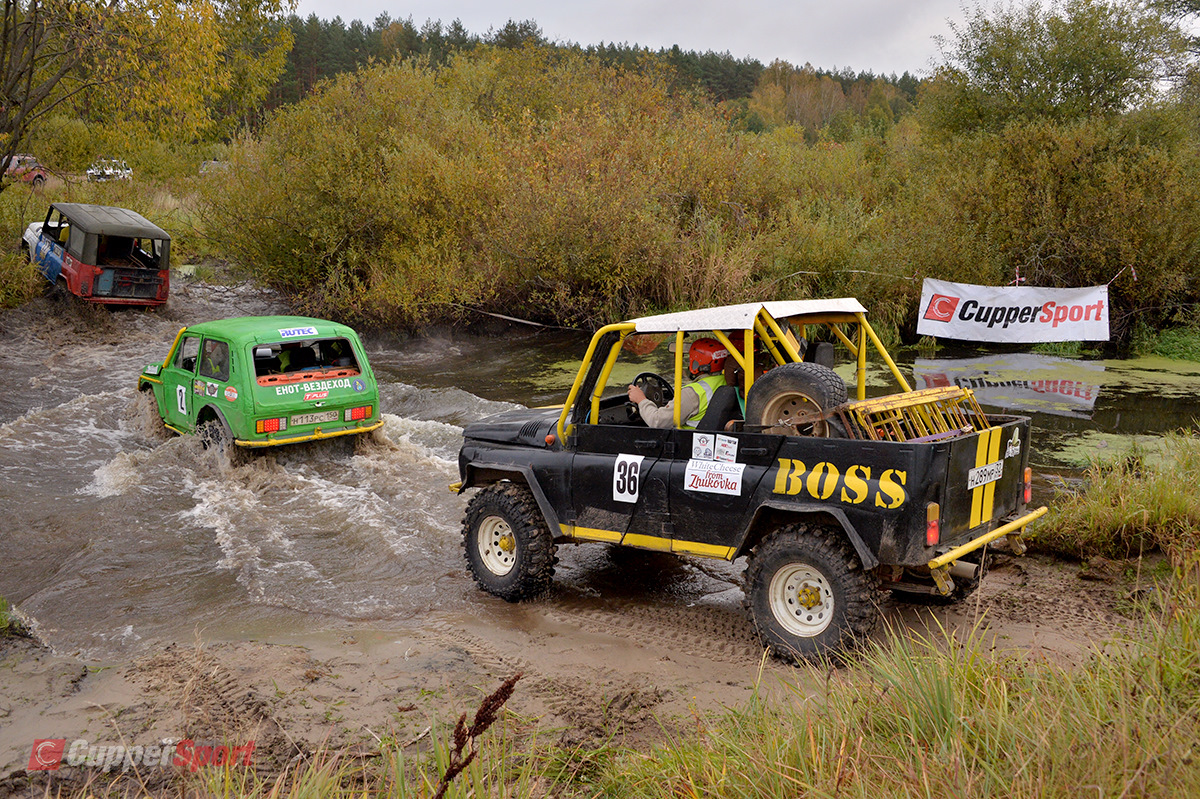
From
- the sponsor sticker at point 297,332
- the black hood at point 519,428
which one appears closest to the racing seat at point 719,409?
the black hood at point 519,428

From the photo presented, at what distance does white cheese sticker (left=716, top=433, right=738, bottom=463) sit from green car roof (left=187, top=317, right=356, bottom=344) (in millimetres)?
6347

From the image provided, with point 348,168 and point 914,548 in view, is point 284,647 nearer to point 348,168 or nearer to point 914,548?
point 914,548

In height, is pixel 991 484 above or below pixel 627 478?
above

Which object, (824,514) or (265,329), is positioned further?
(265,329)

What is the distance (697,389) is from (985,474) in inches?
71.9

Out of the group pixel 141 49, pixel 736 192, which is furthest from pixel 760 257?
pixel 141 49

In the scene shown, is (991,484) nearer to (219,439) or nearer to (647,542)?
(647,542)

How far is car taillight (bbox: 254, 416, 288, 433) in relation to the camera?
9773mm

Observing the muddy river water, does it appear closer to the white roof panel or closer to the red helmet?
the red helmet

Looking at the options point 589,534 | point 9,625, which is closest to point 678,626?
point 589,534

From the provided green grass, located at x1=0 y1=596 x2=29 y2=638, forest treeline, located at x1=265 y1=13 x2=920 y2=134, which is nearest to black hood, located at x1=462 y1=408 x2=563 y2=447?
green grass, located at x1=0 y1=596 x2=29 y2=638

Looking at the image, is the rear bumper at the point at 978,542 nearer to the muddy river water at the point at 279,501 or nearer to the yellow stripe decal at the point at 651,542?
the yellow stripe decal at the point at 651,542

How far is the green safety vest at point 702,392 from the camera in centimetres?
589

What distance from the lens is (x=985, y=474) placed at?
17.3 feet
